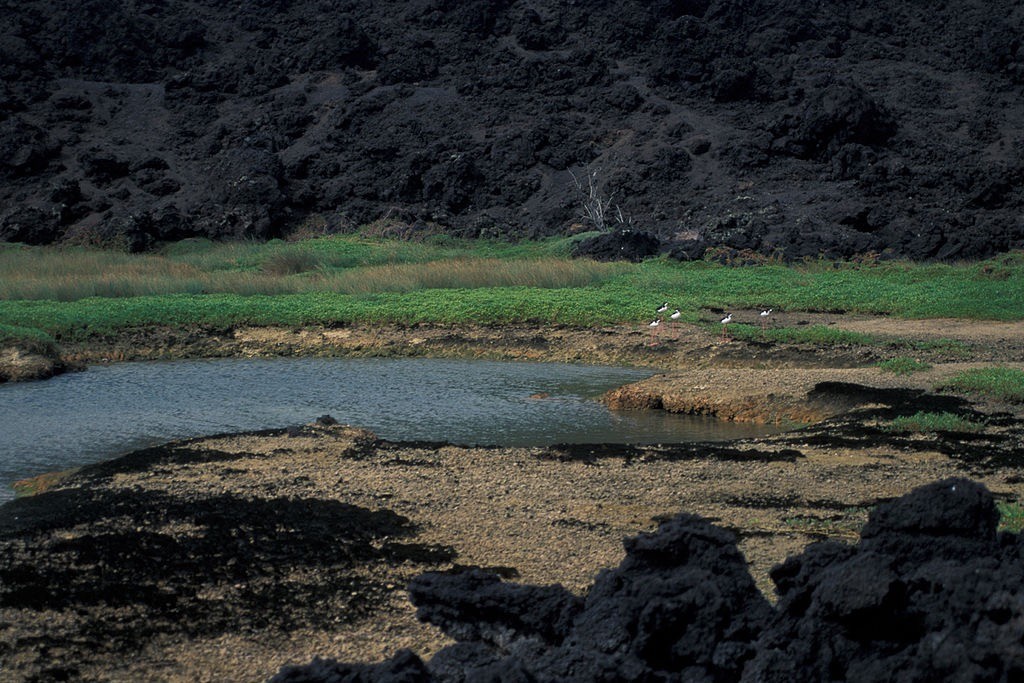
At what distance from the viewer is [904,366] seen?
12750 millimetres

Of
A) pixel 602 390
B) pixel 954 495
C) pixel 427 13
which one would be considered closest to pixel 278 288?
pixel 602 390

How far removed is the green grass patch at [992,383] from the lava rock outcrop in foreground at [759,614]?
6649 mm

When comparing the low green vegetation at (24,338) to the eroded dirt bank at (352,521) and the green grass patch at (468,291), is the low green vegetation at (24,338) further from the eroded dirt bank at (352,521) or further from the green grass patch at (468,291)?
the eroded dirt bank at (352,521)

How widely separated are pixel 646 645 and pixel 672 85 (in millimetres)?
39770

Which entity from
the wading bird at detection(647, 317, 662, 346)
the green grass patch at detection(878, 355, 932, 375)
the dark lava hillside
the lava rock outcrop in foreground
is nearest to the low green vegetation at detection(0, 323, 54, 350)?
the wading bird at detection(647, 317, 662, 346)

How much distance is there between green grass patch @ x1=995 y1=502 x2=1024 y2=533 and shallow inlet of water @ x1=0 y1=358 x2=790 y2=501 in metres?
3.88

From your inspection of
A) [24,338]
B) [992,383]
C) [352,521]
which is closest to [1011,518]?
[352,521]

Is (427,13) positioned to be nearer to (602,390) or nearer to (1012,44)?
(1012,44)

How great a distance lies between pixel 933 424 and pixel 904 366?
11.0ft

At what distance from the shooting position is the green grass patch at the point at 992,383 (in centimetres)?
1059

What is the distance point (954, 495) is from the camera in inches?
177

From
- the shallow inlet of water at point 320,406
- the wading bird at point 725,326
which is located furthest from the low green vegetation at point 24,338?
the wading bird at point 725,326

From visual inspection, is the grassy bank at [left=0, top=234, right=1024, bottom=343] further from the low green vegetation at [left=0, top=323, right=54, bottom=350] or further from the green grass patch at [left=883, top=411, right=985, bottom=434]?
the green grass patch at [left=883, top=411, right=985, bottom=434]

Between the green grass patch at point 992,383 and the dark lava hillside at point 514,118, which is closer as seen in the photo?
the green grass patch at point 992,383
